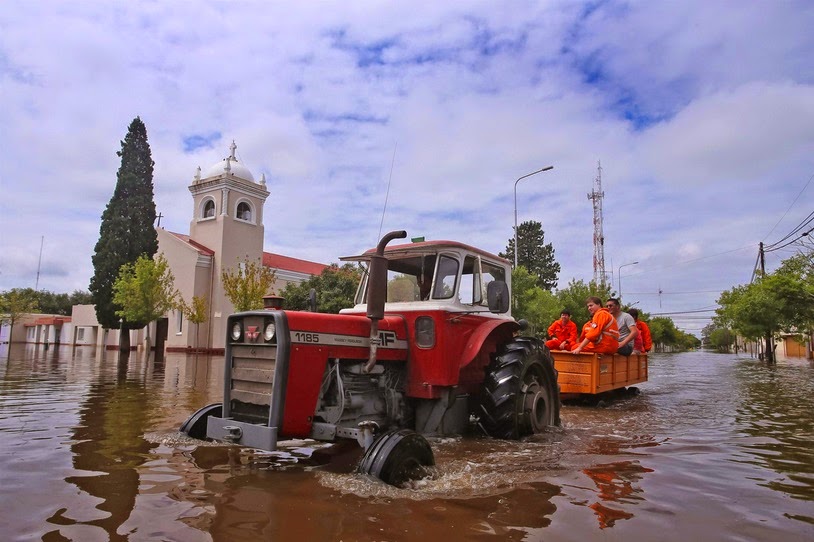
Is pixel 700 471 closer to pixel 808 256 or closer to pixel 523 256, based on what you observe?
pixel 808 256

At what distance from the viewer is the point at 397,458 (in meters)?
3.83

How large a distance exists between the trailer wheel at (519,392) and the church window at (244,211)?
31.2 metres

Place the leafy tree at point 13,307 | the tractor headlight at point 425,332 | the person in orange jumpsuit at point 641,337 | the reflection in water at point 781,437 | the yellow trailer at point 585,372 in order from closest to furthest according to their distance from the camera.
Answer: the reflection in water at point 781,437 < the tractor headlight at point 425,332 < the yellow trailer at point 585,372 < the person in orange jumpsuit at point 641,337 < the leafy tree at point 13,307

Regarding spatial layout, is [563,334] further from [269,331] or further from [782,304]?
[782,304]

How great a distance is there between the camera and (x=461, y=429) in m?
5.68

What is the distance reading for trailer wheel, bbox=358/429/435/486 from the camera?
3771mm

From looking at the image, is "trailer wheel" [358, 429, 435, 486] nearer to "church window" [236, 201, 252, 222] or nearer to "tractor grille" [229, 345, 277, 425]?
"tractor grille" [229, 345, 277, 425]

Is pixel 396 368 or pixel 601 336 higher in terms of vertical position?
pixel 601 336

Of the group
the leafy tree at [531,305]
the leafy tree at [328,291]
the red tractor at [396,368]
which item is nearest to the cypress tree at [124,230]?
the leafy tree at [328,291]

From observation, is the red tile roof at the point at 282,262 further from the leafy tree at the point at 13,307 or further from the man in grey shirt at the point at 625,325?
the man in grey shirt at the point at 625,325

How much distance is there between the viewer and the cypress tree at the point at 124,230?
3175cm

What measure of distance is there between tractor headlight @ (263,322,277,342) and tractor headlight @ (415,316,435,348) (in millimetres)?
1569

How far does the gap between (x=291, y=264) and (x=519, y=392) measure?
37368 millimetres

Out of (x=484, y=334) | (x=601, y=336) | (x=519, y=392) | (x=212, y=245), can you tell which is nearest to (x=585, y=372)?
(x=601, y=336)
